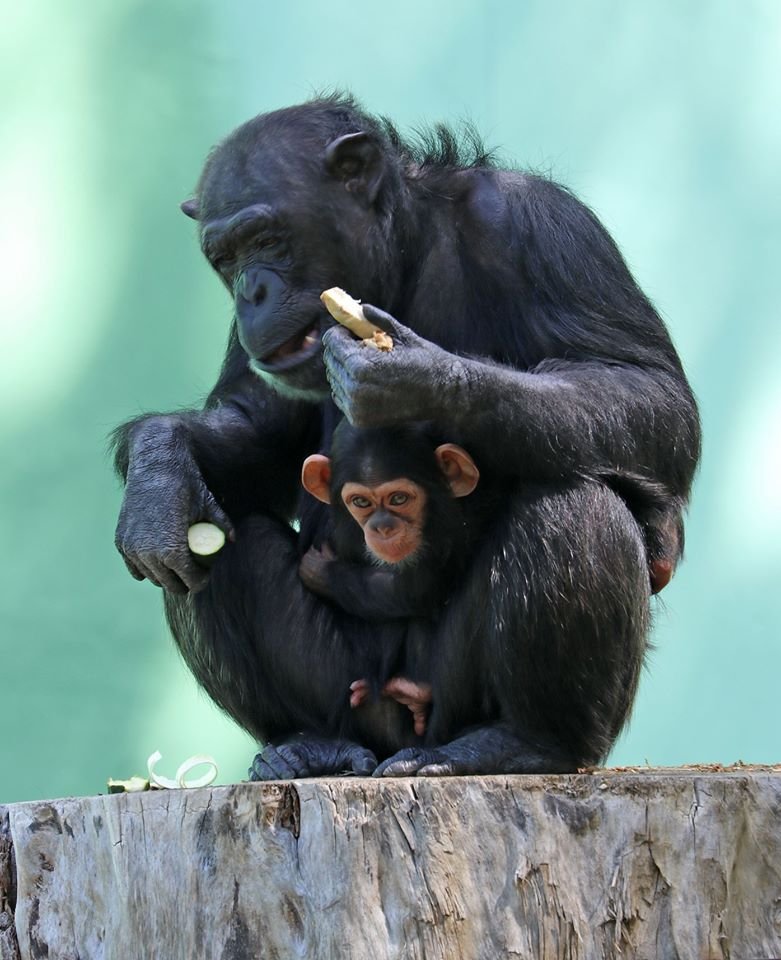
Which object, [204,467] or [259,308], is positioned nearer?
[259,308]

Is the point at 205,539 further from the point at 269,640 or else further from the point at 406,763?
the point at 406,763

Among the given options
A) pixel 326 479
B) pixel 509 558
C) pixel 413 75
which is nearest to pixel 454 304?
pixel 326 479

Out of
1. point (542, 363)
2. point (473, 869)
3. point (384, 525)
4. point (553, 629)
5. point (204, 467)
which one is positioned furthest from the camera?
point (204, 467)

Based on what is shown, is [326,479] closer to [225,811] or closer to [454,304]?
[454,304]

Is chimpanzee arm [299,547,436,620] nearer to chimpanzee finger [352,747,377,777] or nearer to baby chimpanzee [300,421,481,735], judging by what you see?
baby chimpanzee [300,421,481,735]

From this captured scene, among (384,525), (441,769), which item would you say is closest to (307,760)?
(441,769)

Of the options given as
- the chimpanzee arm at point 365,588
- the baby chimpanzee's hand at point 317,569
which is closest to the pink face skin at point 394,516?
the chimpanzee arm at point 365,588

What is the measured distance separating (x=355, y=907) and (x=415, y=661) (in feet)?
3.82

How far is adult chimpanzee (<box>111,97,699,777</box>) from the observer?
359 cm

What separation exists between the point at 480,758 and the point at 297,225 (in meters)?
1.55

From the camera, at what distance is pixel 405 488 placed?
380cm

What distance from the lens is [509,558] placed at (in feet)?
11.8

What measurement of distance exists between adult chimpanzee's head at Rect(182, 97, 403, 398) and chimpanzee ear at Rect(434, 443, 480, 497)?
43 cm

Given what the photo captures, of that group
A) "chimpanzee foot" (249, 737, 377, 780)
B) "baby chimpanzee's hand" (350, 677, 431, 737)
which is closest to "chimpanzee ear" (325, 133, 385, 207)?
"baby chimpanzee's hand" (350, 677, 431, 737)
